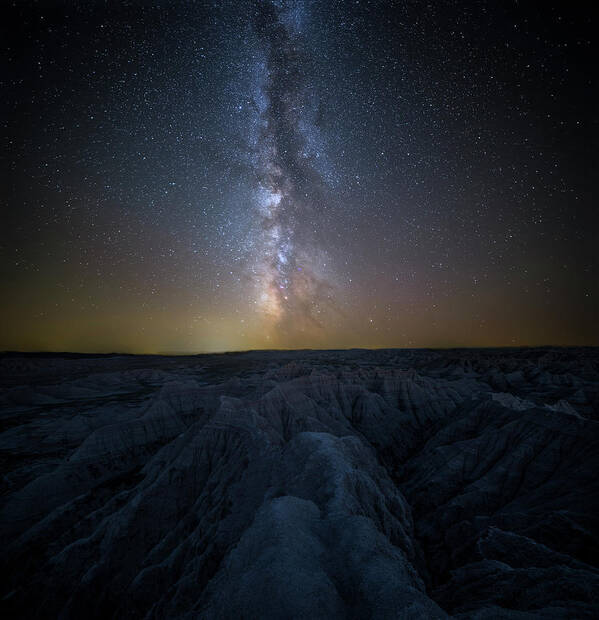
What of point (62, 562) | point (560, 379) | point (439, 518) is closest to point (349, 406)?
point (439, 518)

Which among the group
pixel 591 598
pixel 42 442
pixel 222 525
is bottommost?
pixel 42 442

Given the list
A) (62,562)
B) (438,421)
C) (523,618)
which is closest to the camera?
(523,618)

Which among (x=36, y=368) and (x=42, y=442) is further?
(x=36, y=368)

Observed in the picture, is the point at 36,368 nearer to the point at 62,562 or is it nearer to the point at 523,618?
the point at 62,562

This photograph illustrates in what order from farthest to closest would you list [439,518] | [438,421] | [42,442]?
[438,421] → [42,442] → [439,518]

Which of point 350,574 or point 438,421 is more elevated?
point 350,574

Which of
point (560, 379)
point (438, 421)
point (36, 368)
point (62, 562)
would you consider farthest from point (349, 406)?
point (36, 368)

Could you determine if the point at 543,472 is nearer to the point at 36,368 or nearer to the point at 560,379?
the point at 560,379
